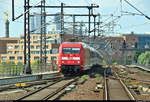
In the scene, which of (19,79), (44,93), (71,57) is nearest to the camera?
(44,93)

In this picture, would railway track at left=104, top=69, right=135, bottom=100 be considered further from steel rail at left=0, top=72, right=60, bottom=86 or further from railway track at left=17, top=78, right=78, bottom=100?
steel rail at left=0, top=72, right=60, bottom=86

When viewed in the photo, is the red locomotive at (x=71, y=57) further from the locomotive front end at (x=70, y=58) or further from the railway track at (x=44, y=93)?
the railway track at (x=44, y=93)

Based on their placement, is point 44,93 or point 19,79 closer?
point 44,93

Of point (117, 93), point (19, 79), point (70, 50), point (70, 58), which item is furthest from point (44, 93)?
point (70, 50)

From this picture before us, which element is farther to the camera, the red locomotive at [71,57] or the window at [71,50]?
the window at [71,50]

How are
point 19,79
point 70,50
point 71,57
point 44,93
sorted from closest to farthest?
point 44,93 < point 19,79 < point 71,57 < point 70,50

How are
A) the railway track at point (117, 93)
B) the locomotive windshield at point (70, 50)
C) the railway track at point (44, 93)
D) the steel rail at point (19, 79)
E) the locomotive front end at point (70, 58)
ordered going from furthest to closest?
the locomotive windshield at point (70, 50), the locomotive front end at point (70, 58), the steel rail at point (19, 79), the railway track at point (117, 93), the railway track at point (44, 93)

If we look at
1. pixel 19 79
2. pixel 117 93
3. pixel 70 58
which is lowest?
pixel 117 93

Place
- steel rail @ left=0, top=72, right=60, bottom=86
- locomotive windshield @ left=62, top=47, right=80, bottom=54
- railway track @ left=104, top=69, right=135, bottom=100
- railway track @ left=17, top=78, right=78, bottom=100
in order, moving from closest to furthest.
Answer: railway track @ left=17, top=78, right=78, bottom=100, railway track @ left=104, top=69, right=135, bottom=100, steel rail @ left=0, top=72, right=60, bottom=86, locomotive windshield @ left=62, top=47, right=80, bottom=54

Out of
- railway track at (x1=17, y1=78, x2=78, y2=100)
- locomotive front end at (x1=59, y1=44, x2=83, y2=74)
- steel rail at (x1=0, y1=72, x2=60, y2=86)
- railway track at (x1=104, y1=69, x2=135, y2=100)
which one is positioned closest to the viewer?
railway track at (x1=17, y1=78, x2=78, y2=100)

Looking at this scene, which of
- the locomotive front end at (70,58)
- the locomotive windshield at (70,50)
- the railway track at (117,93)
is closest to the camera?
the railway track at (117,93)

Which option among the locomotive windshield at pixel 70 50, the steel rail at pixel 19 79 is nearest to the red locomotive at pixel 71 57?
the locomotive windshield at pixel 70 50

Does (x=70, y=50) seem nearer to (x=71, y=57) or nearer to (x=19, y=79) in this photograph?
(x=71, y=57)

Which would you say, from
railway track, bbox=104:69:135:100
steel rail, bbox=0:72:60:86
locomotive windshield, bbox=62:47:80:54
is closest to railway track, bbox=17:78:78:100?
railway track, bbox=104:69:135:100
